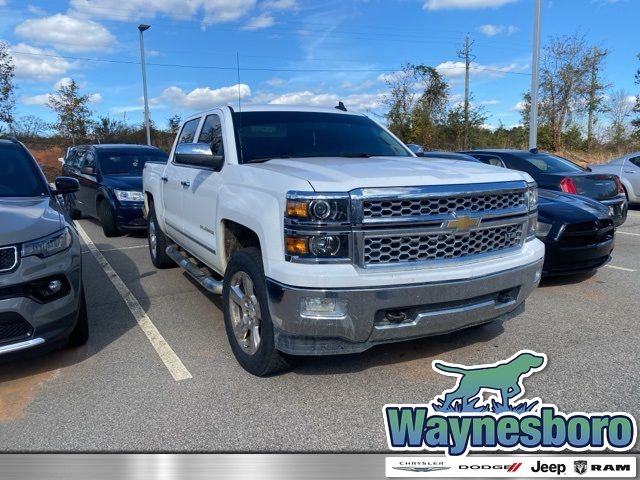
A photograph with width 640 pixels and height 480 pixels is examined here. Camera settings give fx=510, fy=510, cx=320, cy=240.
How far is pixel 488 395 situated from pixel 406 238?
3.75 ft

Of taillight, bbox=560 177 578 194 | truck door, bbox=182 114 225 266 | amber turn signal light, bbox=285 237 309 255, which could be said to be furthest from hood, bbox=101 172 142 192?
taillight, bbox=560 177 578 194

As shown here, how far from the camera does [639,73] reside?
29875mm

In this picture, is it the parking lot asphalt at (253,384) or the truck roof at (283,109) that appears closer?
the parking lot asphalt at (253,384)

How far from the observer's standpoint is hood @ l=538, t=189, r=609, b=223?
17.7ft

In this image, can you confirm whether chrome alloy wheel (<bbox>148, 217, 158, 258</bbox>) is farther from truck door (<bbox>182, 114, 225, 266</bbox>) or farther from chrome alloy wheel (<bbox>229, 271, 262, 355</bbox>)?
chrome alloy wheel (<bbox>229, 271, 262, 355</bbox>)

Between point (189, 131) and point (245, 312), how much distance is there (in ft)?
9.11

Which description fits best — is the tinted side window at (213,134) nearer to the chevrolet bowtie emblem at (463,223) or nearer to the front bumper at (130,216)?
the chevrolet bowtie emblem at (463,223)

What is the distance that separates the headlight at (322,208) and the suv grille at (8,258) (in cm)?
194

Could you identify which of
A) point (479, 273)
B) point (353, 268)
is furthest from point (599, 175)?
point (353, 268)

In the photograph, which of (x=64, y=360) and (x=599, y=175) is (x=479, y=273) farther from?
(x=599, y=175)

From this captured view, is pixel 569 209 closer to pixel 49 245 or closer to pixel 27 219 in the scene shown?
pixel 49 245

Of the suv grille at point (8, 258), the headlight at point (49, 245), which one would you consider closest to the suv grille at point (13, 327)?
the suv grille at point (8, 258)

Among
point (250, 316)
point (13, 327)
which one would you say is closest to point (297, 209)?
point (250, 316)

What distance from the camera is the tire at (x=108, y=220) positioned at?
9.28 metres
